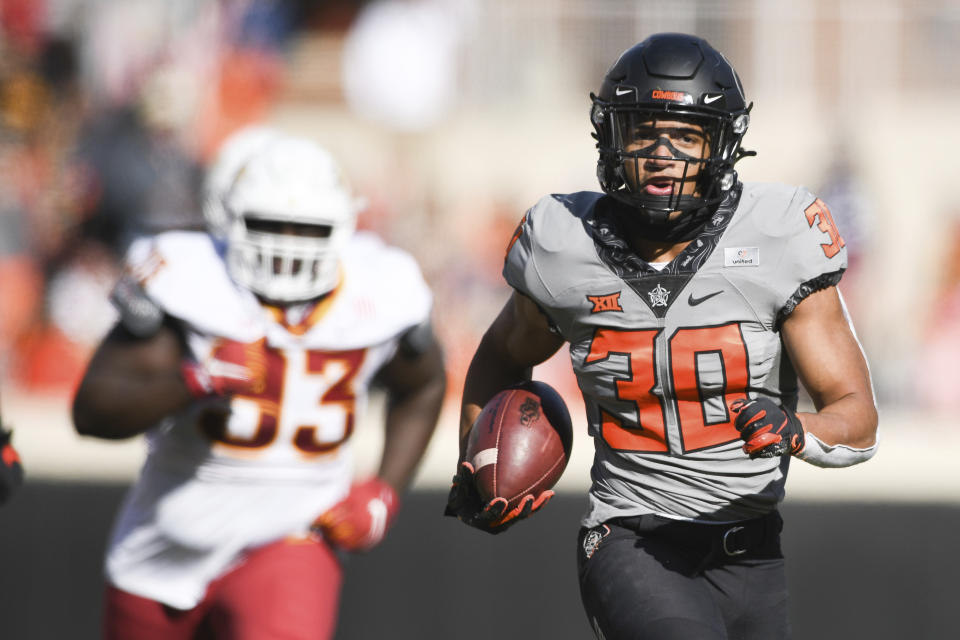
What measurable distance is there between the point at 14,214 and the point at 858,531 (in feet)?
20.8

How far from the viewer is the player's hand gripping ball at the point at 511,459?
10.3 ft

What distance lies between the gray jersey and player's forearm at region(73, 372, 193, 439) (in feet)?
3.56

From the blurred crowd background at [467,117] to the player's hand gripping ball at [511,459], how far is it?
224 inches

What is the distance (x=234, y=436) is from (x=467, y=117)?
7878mm

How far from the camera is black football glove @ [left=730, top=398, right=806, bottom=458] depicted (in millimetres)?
2646

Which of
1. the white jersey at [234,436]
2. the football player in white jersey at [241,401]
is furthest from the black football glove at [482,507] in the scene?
the white jersey at [234,436]

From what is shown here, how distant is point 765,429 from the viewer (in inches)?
104

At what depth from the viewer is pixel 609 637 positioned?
304 cm

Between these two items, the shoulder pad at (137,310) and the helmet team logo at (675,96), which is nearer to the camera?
the helmet team logo at (675,96)

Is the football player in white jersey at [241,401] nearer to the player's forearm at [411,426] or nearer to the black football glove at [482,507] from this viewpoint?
the player's forearm at [411,426]

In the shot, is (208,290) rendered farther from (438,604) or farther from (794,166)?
(794,166)

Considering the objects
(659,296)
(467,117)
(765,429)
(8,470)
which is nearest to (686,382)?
(659,296)

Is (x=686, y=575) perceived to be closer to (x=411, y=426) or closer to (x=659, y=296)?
(x=659, y=296)

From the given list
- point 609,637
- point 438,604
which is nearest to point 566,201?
point 609,637
